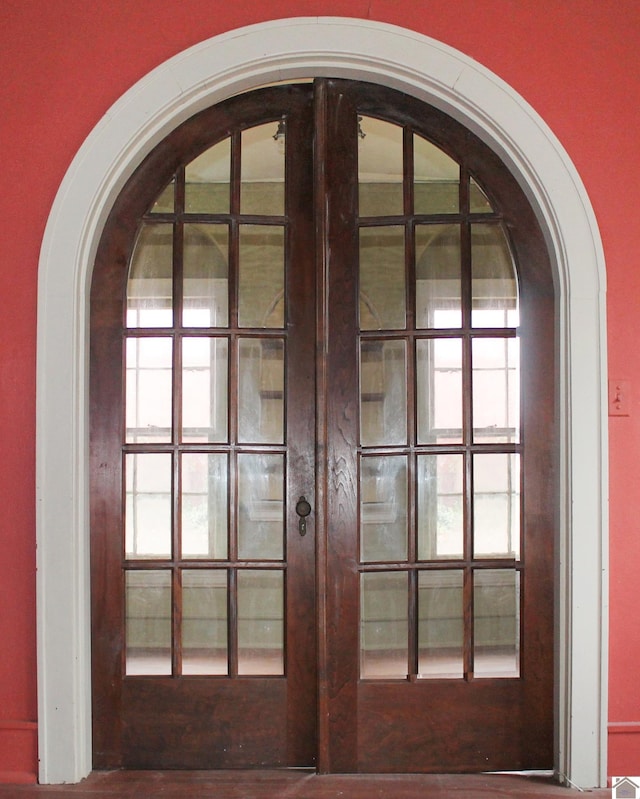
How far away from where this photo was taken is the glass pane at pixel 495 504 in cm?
280

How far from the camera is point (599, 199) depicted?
8.86 feet

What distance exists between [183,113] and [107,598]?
1.81 metres

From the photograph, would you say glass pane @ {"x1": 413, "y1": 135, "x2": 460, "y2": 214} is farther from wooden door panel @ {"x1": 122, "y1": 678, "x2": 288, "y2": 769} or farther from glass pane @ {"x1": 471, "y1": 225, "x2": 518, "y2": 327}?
wooden door panel @ {"x1": 122, "y1": 678, "x2": 288, "y2": 769}

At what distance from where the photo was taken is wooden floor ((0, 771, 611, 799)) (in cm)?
258

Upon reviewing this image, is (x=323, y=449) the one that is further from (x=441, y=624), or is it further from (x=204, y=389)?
(x=441, y=624)

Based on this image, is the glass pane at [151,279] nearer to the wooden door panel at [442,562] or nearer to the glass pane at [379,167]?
the wooden door panel at [442,562]

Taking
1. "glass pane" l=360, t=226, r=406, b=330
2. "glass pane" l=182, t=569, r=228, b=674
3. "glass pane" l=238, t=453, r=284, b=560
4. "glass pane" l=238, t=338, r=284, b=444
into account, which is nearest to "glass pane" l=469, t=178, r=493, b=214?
"glass pane" l=360, t=226, r=406, b=330

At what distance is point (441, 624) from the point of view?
2795 millimetres

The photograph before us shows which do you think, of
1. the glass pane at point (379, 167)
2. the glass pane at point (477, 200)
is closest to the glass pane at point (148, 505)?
the glass pane at point (379, 167)

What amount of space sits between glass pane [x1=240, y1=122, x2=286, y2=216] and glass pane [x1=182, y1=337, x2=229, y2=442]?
1.79 ft

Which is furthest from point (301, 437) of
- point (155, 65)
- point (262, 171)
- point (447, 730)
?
point (155, 65)

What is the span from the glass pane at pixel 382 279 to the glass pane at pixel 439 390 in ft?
0.52

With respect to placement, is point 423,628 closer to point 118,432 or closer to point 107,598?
point 107,598

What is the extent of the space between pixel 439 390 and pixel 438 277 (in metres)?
0.43
